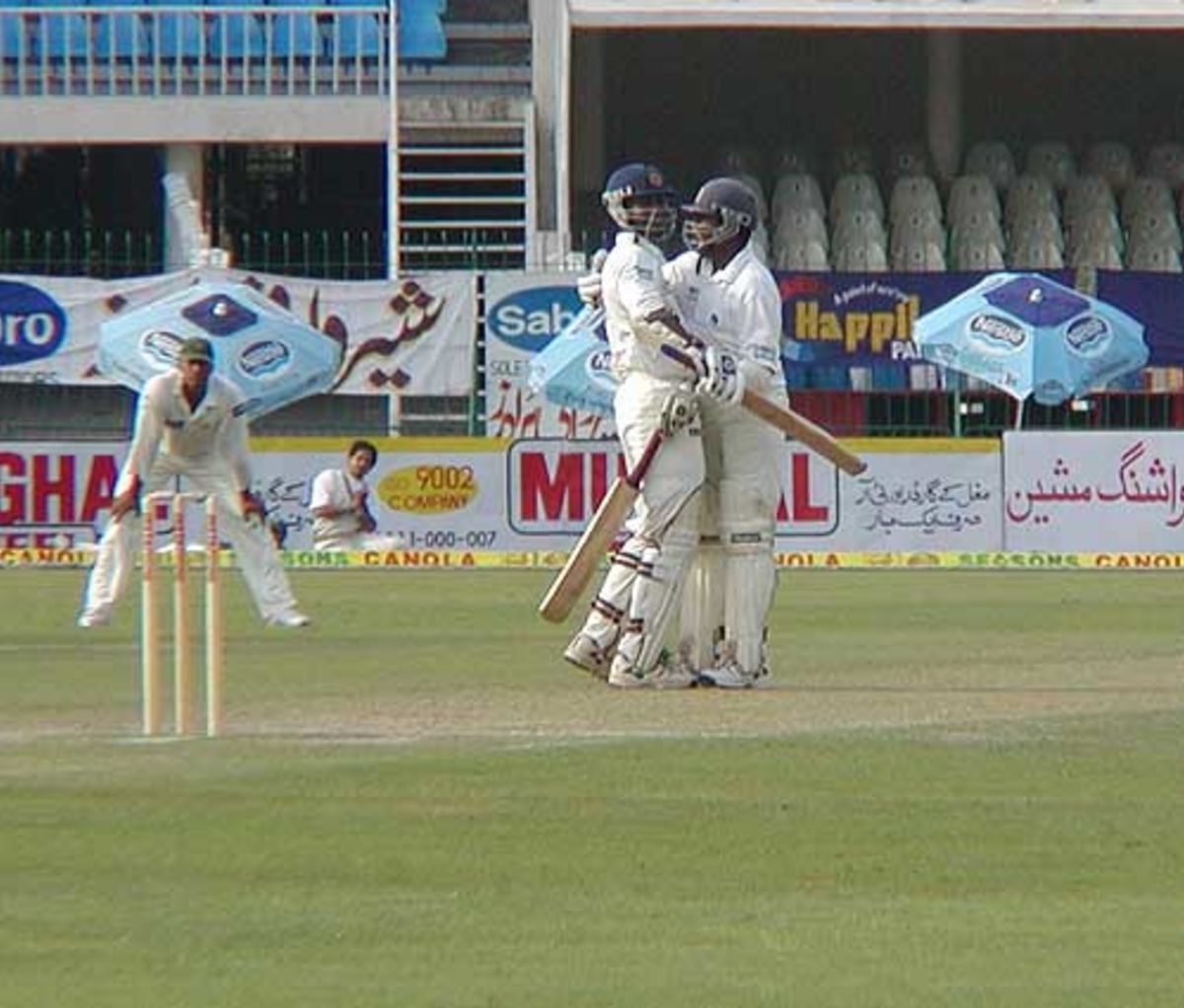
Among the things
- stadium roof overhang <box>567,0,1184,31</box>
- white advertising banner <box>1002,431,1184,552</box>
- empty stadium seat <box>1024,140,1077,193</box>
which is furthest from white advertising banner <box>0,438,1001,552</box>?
empty stadium seat <box>1024,140,1077,193</box>

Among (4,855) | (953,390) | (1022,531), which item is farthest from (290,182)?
(4,855)

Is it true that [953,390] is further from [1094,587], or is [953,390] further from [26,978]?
[26,978]

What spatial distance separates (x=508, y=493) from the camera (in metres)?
31.2

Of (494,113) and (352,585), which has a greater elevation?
(494,113)

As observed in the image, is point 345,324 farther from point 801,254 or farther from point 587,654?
point 587,654

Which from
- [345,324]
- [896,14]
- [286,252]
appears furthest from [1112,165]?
[345,324]

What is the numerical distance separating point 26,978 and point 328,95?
3071 cm

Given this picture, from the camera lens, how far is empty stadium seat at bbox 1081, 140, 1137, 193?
138 feet

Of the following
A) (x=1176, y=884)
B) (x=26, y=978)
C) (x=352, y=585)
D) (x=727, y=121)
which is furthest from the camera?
(x=727, y=121)

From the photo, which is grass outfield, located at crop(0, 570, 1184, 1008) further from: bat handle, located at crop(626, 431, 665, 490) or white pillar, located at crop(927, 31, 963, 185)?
white pillar, located at crop(927, 31, 963, 185)

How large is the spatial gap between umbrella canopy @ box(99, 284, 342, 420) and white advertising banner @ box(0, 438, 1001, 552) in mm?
834

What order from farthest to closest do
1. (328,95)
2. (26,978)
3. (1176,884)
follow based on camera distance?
1. (328,95)
2. (1176,884)
3. (26,978)

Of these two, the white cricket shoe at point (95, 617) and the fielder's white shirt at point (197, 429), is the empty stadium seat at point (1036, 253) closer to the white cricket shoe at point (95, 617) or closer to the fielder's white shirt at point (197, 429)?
the fielder's white shirt at point (197, 429)

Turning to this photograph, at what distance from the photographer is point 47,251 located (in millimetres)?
39312
